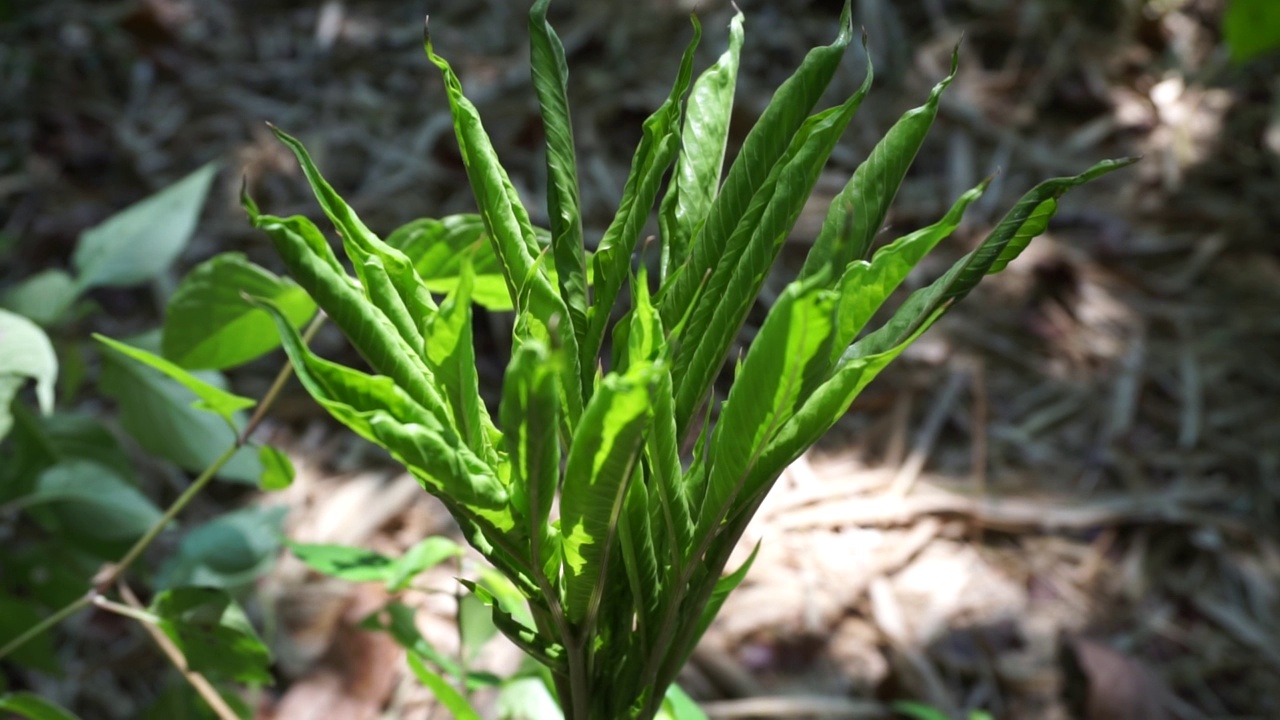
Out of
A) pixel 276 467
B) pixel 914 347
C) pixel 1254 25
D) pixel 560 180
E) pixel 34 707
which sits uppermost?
A: pixel 1254 25

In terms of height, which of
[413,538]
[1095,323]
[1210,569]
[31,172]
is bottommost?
[413,538]

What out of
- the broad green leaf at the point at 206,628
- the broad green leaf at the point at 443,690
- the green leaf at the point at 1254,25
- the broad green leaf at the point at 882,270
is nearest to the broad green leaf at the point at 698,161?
the broad green leaf at the point at 882,270

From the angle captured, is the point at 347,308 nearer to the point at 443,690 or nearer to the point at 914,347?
the point at 443,690

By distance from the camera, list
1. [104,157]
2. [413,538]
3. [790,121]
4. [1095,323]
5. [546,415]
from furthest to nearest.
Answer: [104,157], [1095,323], [413,538], [790,121], [546,415]

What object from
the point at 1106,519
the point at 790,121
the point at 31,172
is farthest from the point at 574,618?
the point at 31,172

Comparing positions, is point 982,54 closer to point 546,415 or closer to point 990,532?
point 990,532

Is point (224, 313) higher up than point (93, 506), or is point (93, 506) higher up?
point (224, 313)

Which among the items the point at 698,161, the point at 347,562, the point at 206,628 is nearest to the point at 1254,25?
the point at 698,161

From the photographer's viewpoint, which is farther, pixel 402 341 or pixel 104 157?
pixel 104 157
